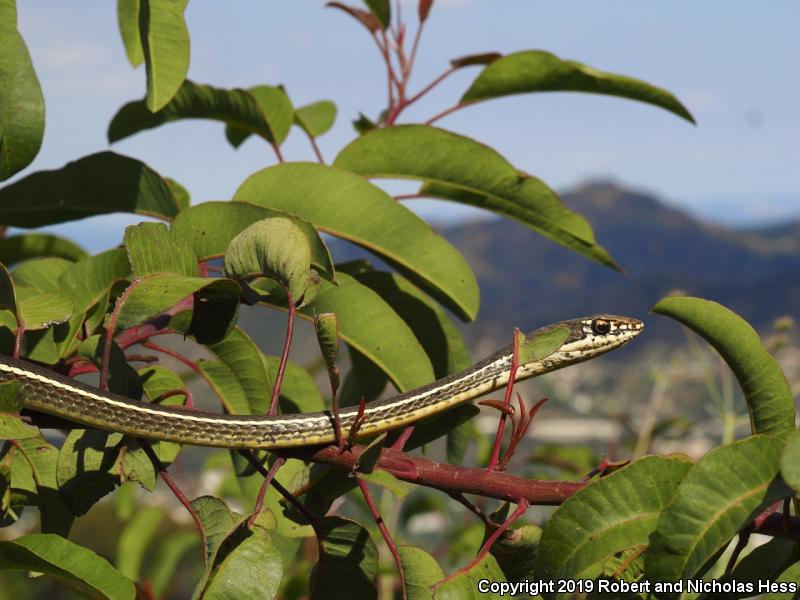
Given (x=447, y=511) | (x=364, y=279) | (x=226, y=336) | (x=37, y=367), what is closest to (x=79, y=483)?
(x=37, y=367)

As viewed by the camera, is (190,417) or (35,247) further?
(35,247)

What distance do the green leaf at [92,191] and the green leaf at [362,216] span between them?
372mm

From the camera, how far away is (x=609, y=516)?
1.81m

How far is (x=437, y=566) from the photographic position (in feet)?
6.52

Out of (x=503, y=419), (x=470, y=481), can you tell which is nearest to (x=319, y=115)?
(x=503, y=419)

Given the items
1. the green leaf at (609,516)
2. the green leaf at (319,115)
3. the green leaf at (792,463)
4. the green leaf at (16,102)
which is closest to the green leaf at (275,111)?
the green leaf at (319,115)

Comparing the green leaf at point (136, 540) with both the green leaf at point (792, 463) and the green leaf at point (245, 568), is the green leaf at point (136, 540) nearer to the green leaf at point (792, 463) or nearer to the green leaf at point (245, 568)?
the green leaf at point (245, 568)

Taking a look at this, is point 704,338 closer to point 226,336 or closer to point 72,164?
point 226,336

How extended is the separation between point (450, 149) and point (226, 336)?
1039 mm

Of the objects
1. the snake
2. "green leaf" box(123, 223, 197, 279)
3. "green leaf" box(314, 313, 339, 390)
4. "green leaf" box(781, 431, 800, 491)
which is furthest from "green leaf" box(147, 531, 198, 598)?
"green leaf" box(781, 431, 800, 491)

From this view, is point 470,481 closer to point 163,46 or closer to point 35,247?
point 163,46

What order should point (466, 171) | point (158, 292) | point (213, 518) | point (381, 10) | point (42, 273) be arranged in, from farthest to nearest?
point (381, 10) → point (466, 171) → point (42, 273) → point (158, 292) → point (213, 518)

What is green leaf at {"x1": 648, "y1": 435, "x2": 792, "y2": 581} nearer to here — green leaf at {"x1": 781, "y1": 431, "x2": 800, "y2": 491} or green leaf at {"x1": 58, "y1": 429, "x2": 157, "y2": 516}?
green leaf at {"x1": 781, "y1": 431, "x2": 800, "y2": 491}

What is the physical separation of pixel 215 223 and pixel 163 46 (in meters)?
0.51
